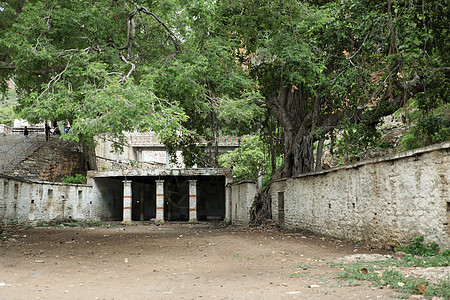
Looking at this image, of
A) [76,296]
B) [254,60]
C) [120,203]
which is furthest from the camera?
[120,203]

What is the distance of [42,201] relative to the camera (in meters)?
21.2

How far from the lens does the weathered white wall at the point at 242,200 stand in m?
19.0

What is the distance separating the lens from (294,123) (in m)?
16.2

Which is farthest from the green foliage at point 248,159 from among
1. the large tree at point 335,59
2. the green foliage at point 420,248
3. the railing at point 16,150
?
the green foliage at point 420,248

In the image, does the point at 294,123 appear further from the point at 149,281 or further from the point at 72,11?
the point at 149,281

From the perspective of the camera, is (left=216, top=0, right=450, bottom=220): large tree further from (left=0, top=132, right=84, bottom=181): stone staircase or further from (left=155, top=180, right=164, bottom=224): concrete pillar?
(left=0, top=132, right=84, bottom=181): stone staircase

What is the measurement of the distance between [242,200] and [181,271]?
43.2 ft

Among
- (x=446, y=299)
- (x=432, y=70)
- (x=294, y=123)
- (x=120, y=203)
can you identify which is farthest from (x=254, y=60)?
(x=120, y=203)

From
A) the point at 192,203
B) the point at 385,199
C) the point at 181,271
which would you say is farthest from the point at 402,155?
the point at 192,203

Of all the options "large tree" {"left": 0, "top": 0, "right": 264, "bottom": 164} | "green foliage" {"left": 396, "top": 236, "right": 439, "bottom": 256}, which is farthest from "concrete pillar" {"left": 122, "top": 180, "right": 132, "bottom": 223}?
"green foliage" {"left": 396, "top": 236, "right": 439, "bottom": 256}

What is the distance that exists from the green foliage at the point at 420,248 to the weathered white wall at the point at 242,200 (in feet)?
36.1

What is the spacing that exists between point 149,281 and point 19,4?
12896 millimetres

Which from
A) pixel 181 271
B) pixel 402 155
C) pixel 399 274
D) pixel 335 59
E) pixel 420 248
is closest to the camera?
pixel 399 274

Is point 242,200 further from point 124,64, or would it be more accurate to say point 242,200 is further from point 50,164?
point 50,164
